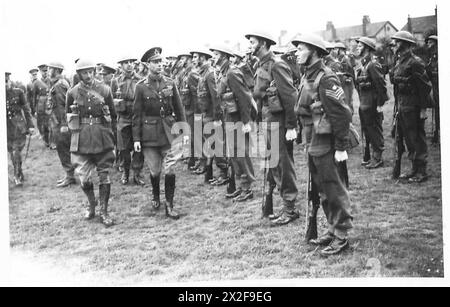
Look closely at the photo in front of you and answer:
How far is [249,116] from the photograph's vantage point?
7621 millimetres

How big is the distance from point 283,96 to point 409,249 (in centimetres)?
236

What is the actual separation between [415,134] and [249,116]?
96.3 inches

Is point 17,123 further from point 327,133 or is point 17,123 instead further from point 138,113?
point 327,133

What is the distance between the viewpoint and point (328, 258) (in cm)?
555

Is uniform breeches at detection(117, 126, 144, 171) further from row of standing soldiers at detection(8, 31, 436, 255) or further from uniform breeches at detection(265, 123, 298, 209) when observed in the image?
uniform breeches at detection(265, 123, 298, 209)

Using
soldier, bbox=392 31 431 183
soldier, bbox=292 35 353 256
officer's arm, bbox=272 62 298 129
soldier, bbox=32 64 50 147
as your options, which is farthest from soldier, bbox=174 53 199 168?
soldier, bbox=292 35 353 256

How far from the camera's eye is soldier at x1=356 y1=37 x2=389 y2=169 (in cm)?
870

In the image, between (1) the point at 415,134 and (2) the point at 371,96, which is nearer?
(1) the point at 415,134

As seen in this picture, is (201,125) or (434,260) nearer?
(434,260)

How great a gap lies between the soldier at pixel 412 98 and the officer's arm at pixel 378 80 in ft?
3.63

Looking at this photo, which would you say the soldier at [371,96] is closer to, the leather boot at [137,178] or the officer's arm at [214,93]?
the officer's arm at [214,93]

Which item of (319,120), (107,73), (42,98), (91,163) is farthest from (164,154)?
(42,98)
